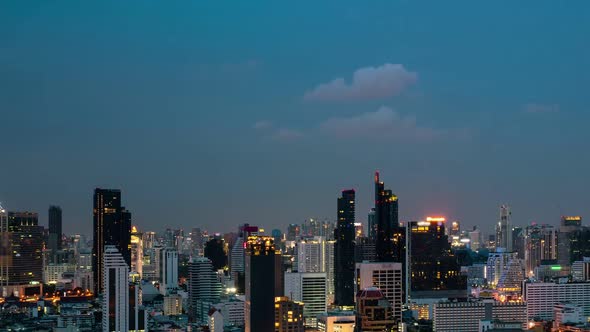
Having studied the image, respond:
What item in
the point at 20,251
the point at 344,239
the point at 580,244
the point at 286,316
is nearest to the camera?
the point at 286,316

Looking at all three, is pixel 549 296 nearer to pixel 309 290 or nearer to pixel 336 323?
pixel 309 290

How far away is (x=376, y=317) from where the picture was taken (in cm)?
2092

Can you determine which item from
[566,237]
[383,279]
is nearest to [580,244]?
[566,237]

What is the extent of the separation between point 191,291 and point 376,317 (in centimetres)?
1345

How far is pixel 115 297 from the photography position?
22344 mm

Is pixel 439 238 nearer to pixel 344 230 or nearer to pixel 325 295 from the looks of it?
pixel 344 230

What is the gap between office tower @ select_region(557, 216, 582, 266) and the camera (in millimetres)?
38031

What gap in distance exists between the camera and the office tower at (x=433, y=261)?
1348 inches

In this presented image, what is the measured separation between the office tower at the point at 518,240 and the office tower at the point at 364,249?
9.76 m

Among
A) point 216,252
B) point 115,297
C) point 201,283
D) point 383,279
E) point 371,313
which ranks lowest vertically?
point 201,283

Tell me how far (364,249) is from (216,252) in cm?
795

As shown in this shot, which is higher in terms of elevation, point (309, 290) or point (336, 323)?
point (309, 290)

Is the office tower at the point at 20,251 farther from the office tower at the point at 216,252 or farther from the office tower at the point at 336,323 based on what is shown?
the office tower at the point at 336,323

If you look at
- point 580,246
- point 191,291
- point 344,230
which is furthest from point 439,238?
point 191,291
